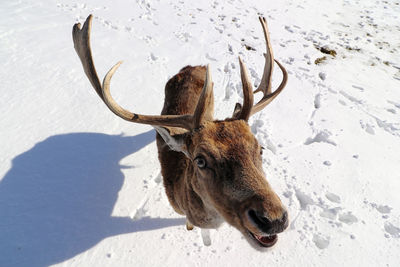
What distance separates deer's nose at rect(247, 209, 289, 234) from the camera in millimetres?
1849

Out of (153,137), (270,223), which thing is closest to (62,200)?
(153,137)

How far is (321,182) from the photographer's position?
420cm

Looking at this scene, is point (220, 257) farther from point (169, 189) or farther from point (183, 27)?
point (183, 27)

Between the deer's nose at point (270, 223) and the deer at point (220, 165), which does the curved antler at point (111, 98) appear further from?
the deer's nose at point (270, 223)

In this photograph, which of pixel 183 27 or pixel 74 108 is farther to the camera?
pixel 183 27

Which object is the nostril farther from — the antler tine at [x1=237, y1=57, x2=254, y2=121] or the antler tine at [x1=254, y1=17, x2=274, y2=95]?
the antler tine at [x1=254, y1=17, x2=274, y2=95]

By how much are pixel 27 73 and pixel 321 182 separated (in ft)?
19.9

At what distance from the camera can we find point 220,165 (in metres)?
2.15

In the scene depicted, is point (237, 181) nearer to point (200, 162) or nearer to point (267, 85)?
point (200, 162)

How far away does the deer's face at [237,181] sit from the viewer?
1895mm

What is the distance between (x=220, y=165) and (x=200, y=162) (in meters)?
0.21

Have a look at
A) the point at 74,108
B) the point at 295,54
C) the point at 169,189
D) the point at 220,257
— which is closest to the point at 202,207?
the point at 169,189

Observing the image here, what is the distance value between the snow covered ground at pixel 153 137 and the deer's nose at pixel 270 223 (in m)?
1.70

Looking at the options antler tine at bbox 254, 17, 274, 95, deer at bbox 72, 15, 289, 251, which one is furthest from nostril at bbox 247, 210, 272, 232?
antler tine at bbox 254, 17, 274, 95
